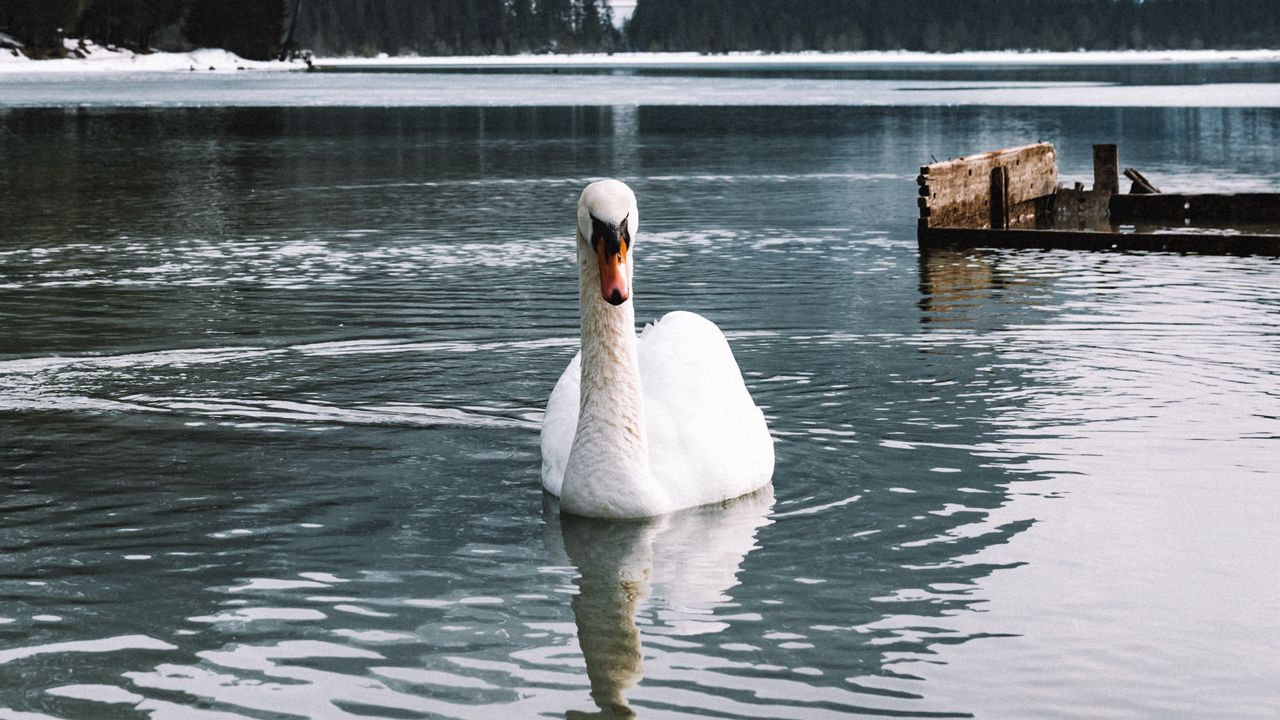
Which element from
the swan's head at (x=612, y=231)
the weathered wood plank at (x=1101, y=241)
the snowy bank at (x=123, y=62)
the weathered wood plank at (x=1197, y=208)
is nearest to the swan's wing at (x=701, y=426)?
the swan's head at (x=612, y=231)

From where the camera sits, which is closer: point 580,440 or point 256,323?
point 580,440

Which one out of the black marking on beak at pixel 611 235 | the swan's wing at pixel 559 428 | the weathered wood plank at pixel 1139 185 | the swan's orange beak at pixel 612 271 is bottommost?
the swan's wing at pixel 559 428

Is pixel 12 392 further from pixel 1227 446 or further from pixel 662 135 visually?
pixel 662 135

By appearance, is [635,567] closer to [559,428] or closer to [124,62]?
[559,428]

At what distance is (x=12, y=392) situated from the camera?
44.8 feet

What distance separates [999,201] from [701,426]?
17.5 meters

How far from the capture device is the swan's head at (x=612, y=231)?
9055mm

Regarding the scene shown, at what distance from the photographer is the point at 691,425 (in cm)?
987

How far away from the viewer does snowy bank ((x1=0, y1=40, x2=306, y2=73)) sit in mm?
136875

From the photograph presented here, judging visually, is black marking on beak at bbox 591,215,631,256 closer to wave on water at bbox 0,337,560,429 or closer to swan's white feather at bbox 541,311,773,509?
swan's white feather at bbox 541,311,773,509

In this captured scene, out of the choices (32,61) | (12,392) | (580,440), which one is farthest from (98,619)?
(32,61)

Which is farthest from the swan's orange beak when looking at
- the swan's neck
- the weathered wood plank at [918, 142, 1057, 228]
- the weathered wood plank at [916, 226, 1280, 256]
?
the weathered wood plank at [918, 142, 1057, 228]

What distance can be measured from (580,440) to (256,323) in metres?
8.23

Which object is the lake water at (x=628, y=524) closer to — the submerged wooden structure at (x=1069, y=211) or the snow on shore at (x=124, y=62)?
the submerged wooden structure at (x=1069, y=211)
